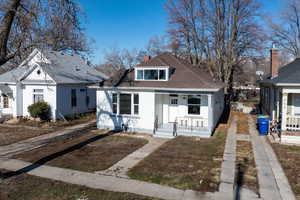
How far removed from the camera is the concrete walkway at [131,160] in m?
8.30

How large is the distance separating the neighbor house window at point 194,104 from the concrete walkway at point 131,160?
3128 millimetres

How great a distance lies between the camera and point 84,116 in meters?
20.7

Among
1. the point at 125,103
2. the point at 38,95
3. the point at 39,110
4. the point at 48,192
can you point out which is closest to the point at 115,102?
the point at 125,103

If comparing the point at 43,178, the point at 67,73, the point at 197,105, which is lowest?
the point at 43,178

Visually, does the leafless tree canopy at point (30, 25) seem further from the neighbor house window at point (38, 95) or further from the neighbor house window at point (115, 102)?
the neighbor house window at point (38, 95)

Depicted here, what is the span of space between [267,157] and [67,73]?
1737cm

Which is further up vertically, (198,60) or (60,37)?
(198,60)

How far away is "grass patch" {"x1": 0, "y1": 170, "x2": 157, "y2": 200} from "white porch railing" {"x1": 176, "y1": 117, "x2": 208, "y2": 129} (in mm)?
8885

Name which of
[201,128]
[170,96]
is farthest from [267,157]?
[170,96]

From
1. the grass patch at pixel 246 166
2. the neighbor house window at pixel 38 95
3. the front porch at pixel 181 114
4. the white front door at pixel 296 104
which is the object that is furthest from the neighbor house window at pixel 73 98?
the white front door at pixel 296 104

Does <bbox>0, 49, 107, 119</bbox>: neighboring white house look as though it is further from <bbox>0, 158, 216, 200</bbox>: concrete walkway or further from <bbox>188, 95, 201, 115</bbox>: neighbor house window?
<bbox>188, 95, 201, 115</bbox>: neighbor house window

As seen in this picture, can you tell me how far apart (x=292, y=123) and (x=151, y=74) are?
9.11 metres

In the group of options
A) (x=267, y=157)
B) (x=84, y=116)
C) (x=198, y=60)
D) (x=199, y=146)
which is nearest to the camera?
(x=267, y=157)

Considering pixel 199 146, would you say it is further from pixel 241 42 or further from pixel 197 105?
pixel 241 42
